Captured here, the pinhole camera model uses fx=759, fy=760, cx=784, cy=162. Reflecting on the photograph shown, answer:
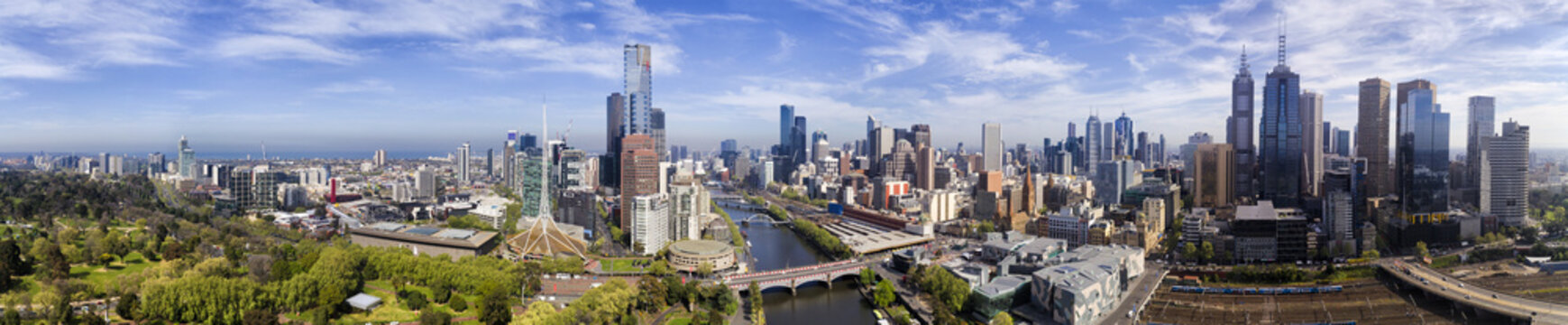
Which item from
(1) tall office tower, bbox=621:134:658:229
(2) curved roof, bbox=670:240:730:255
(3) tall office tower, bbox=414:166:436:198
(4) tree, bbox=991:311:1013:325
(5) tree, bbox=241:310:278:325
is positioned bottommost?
(4) tree, bbox=991:311:1013:325

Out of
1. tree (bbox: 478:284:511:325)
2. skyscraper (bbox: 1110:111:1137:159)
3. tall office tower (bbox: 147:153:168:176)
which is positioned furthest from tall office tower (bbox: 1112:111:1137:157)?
tall office tower (bbox: 147:153:168:176)

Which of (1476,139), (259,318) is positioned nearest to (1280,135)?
(1476,139)

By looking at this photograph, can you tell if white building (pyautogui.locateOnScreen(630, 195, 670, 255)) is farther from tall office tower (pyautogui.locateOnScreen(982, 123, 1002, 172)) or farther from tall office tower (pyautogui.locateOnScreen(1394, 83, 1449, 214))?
tall office tower (pyautogui.locateOnScreen(982, 123, 1002, 172))

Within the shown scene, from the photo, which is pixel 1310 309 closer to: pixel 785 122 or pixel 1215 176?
pixel 1215 176

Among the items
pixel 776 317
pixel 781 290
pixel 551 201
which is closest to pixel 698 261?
pixel 781 290

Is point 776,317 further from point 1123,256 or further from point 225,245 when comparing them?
point 225,245
